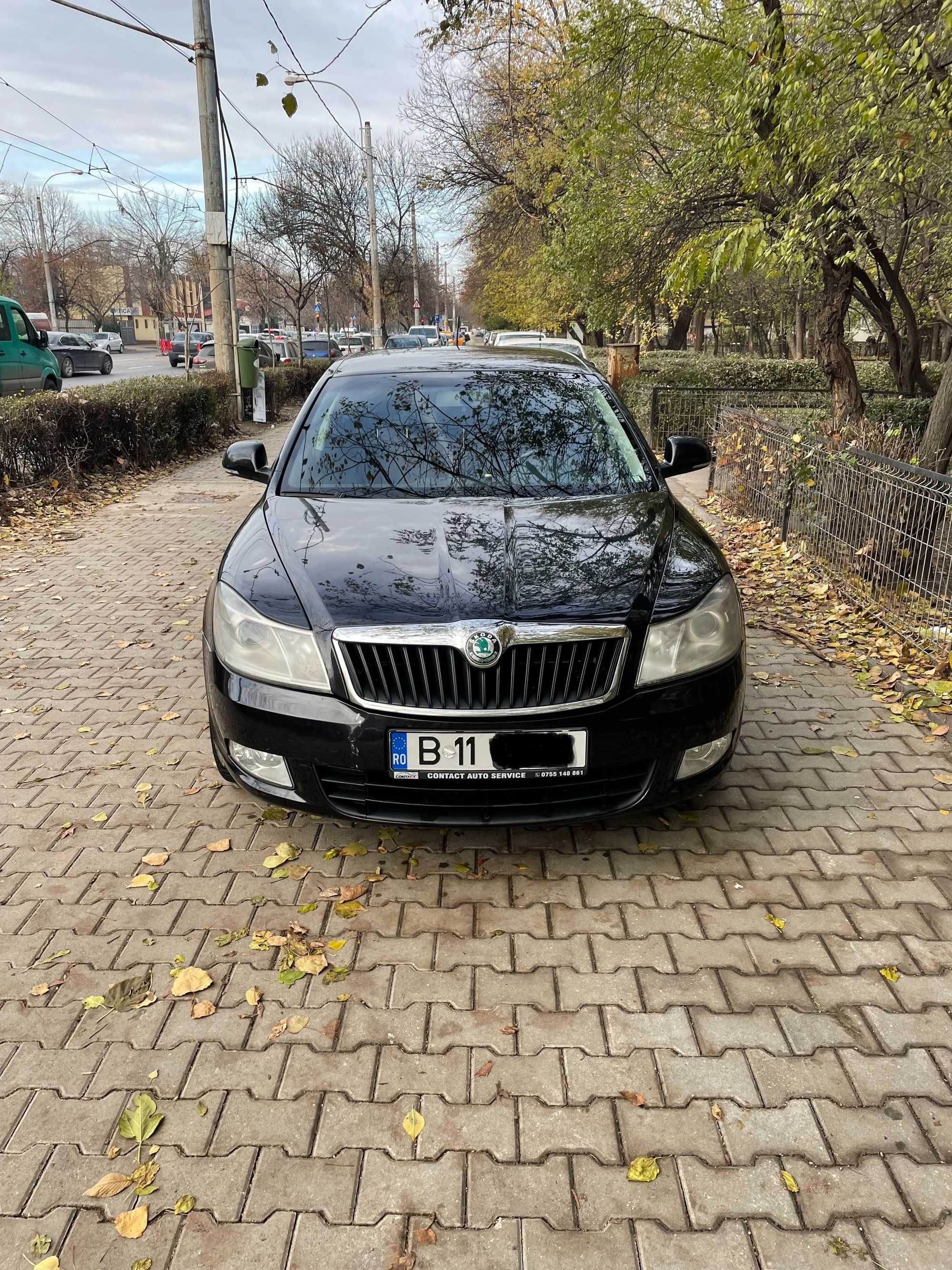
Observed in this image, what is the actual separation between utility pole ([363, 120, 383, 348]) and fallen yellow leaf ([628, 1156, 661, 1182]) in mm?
32787

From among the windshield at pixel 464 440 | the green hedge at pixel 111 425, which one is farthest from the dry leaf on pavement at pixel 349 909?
the green hedge at pixel 111 425

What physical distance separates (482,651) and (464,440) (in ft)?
5.36

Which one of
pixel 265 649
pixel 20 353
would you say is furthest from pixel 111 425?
pixel 265 649

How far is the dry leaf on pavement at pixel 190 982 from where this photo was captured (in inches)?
105

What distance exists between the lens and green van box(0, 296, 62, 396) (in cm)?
1509

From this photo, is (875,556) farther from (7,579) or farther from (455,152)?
(455,152)

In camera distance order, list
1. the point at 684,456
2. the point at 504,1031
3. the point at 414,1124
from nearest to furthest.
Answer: the point at 414,1124
the point at 504,1031
the point at 684,456

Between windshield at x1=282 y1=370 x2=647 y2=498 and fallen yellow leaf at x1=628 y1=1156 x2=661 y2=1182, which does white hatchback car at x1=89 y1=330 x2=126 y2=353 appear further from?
fallen yellow leaf at x1=628 y1=1156 x2=661 y2=1182

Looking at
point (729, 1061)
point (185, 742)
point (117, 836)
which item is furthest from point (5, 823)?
point (729, 1061)

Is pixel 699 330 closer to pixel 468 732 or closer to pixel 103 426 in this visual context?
pixel 103 426

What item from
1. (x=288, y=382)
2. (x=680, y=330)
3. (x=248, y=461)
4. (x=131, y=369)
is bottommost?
(x=131, y=369)

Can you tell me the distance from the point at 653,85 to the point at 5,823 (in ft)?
30.0

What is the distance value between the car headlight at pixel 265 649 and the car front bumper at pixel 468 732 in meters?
0.04

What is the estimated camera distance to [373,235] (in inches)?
1265
